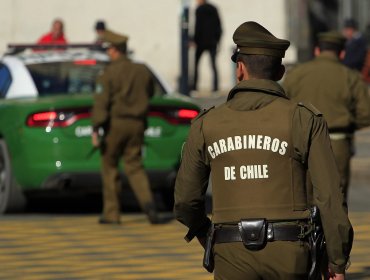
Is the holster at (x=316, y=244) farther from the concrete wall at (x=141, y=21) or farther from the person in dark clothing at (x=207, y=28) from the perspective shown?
the concrete wall at (x=141, y=21)

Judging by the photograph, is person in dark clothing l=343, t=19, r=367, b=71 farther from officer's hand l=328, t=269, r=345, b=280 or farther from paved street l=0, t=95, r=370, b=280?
officer's hand l=328, t=269, r=345, b=280

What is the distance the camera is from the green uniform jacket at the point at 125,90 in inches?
507

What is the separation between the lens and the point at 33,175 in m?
13.3

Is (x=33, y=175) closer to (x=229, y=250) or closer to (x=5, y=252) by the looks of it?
(x=5, y=252)

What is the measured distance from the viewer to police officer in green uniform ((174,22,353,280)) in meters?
5.65

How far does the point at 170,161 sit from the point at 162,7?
15.2 m

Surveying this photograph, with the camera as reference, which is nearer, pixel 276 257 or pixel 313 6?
pixel 276 257

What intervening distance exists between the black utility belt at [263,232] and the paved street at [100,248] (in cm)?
449

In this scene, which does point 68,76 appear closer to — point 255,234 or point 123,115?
point 123,115

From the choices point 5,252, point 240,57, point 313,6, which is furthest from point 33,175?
point 313,6

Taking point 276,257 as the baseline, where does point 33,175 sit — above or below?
below

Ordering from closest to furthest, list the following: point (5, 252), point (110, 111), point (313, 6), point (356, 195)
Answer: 1. point (5, 252)
2. point (110, 111)
3. point (356, 195)
4. point (313, 6)

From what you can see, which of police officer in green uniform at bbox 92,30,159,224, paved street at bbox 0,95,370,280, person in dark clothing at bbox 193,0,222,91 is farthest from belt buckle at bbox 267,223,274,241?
person in dark clothing at bbox 193,0,222,91

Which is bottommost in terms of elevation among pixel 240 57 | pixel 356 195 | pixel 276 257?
pixel 356 195
